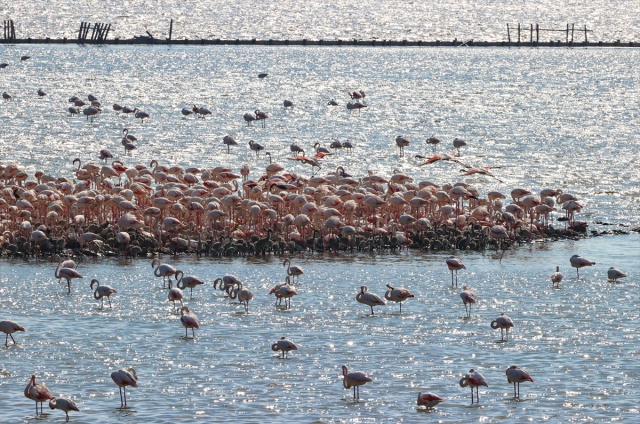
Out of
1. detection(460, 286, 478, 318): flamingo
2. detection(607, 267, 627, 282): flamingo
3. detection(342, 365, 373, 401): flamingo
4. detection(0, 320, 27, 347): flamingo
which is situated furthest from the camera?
detection(607, 267, 627, 282): flamingo

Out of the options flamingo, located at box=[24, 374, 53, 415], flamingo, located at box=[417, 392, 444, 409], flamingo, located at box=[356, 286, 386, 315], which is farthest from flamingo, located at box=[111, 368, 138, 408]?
flamingo, located at box=[356, 286, 386, 315]

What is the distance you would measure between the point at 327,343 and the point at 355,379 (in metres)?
2.63

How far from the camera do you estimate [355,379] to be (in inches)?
538

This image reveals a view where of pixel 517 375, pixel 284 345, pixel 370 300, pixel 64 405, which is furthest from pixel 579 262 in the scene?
pixel 64 405

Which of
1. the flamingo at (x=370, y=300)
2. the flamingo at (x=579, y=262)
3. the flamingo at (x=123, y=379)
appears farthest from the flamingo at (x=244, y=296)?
the flamingo at (x=579, y=262)

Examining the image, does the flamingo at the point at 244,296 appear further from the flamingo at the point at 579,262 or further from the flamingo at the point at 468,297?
the flamingo at the point at 579,262

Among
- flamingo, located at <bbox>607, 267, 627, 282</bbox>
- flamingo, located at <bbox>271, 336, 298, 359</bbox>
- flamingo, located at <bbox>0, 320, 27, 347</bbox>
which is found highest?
flamingo, located at <bbox>607, 267, 627, 282</bbox>

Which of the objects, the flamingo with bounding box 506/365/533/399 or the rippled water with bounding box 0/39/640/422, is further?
the rippled water with bounding box 0/39/640/422

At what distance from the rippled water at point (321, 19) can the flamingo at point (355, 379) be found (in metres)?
Result: 116

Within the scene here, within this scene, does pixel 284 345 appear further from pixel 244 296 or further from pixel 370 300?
pixel 244 296

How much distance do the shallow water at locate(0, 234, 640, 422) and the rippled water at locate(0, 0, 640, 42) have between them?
10927 centimetres

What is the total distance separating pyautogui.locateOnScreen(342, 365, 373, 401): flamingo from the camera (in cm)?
1365

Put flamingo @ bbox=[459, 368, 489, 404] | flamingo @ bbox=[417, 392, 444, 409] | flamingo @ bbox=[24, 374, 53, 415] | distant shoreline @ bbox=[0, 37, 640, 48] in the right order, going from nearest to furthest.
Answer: flamingo @ bbox=[24, 374, 53, 415] < flamingo @ bbox=[417, 392, 444, 409] < flamingo @ bbox=[459, 368, 489, 404] < distant shoreline @ bbox=[0, 37, 640, 48]

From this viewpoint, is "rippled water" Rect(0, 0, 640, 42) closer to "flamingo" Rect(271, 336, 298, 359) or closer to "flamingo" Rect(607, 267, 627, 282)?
"flamingo" Rect(607, 267, 627, 282)
